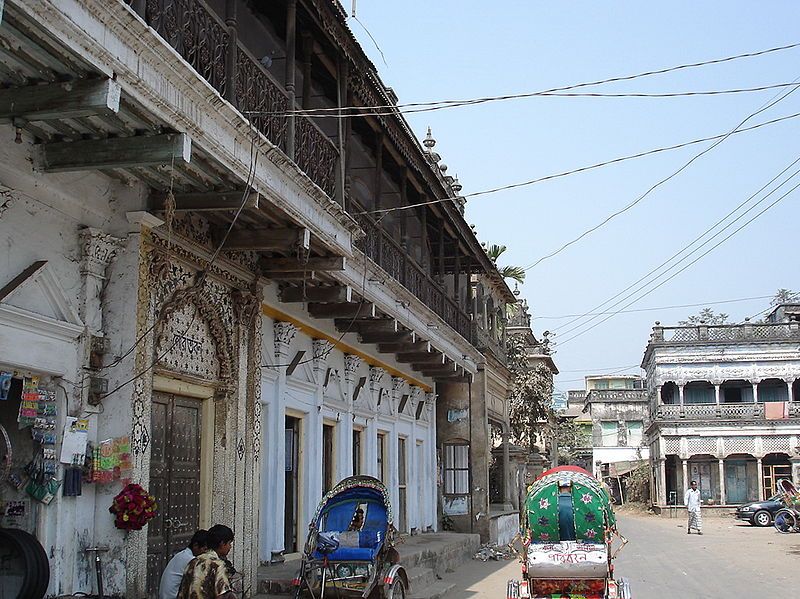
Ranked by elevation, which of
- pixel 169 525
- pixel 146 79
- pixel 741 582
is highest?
pixel 146 79

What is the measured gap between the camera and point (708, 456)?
50.2 meters

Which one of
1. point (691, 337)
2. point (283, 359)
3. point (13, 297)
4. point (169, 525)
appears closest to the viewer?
point (13, 297)

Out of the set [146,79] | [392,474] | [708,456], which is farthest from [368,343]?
[708,456]

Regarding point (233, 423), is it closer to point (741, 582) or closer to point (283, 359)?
point (283, 359)

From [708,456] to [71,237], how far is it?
155 feet

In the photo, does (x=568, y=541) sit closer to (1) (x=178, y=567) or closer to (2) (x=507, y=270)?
(1) (x=178, y=567)

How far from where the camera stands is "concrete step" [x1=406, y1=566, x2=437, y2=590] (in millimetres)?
14633

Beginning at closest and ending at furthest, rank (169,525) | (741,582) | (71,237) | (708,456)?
(71,237), (169,525), (741,582), (708,456)

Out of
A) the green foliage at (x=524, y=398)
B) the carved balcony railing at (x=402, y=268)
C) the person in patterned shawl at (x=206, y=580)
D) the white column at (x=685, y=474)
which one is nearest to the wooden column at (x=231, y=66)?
the carved balcony railing at (x=402, y=268)

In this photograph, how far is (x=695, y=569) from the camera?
19.5 metres

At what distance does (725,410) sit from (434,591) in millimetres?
39135

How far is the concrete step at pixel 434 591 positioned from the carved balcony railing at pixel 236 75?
6702 millimetres

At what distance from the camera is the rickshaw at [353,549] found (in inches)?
418

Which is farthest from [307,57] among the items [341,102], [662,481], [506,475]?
[662,481]
